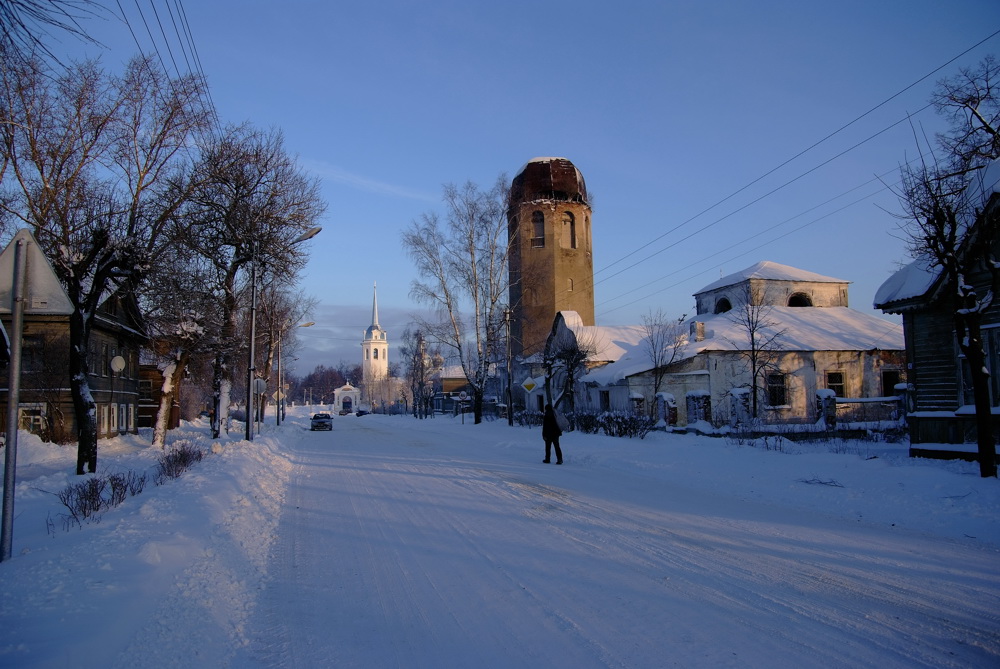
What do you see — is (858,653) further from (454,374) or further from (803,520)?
(454,374)

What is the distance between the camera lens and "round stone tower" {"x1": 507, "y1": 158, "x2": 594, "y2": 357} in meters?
55.8

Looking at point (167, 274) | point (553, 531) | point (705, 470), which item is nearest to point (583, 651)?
point (553, 531)

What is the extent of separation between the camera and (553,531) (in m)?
8.79

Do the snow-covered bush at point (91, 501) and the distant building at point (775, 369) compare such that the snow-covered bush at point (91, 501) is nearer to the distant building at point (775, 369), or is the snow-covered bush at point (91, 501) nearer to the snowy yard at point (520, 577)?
the snowy yard at point (520, 577)

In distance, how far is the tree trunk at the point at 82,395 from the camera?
16.9 metres

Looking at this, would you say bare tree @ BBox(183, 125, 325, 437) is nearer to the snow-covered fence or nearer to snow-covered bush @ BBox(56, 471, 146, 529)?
snow-covered bush @ BBox(56, 471, 146, 529)

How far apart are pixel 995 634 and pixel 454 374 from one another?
105509 millimetres

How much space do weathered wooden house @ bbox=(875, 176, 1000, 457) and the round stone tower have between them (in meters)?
37.3

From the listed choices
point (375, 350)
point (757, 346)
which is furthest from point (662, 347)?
point (375, 350)

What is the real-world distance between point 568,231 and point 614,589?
5214cm

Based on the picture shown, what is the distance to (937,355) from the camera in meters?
17.8

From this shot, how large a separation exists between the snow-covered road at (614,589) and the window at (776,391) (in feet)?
77.3

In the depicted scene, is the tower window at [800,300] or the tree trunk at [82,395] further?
the tower window at [800,300]

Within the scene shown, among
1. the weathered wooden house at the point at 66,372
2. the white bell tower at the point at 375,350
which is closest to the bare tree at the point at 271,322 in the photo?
the weathered wooden house at the point at 66,372
